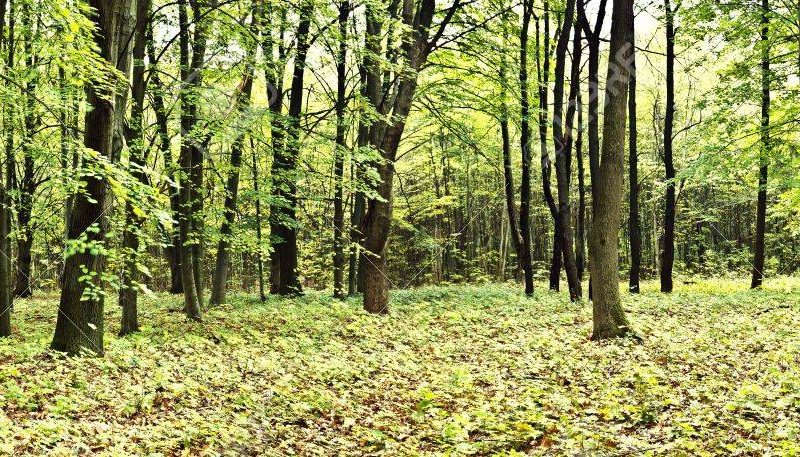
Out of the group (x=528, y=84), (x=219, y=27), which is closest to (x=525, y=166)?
(x=528, y=84)

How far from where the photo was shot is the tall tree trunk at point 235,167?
460 inches

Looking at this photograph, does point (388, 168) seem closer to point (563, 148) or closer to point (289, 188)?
point (289, 188)

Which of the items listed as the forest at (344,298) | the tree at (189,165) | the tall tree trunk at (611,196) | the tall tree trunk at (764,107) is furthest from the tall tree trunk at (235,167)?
the tall tree trunk at (764,107)

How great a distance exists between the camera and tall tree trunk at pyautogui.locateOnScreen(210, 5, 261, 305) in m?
11.7

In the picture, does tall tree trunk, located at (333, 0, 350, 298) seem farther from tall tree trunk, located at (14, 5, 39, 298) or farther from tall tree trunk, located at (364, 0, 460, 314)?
tall tree trunk, located at (14, 5, 39, 298)

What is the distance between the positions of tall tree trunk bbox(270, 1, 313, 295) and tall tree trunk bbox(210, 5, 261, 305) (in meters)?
1.02

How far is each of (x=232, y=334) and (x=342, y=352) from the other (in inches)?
104

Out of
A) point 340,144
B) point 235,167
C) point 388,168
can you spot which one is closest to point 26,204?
point 235,167

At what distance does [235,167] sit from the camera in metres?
12.4

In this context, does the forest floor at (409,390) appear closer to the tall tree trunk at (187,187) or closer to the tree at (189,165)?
the tall tree trunk at (187,187)

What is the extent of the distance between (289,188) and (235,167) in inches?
90.4

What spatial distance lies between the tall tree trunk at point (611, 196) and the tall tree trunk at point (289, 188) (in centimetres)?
639

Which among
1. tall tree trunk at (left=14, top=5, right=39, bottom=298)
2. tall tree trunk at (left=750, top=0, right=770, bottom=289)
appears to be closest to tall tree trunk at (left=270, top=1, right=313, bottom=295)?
tall tree trunk at (left=14, top=5, right=39, bottom=298)

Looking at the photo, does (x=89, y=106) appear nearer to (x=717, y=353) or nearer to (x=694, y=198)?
(x=717, y=353)
